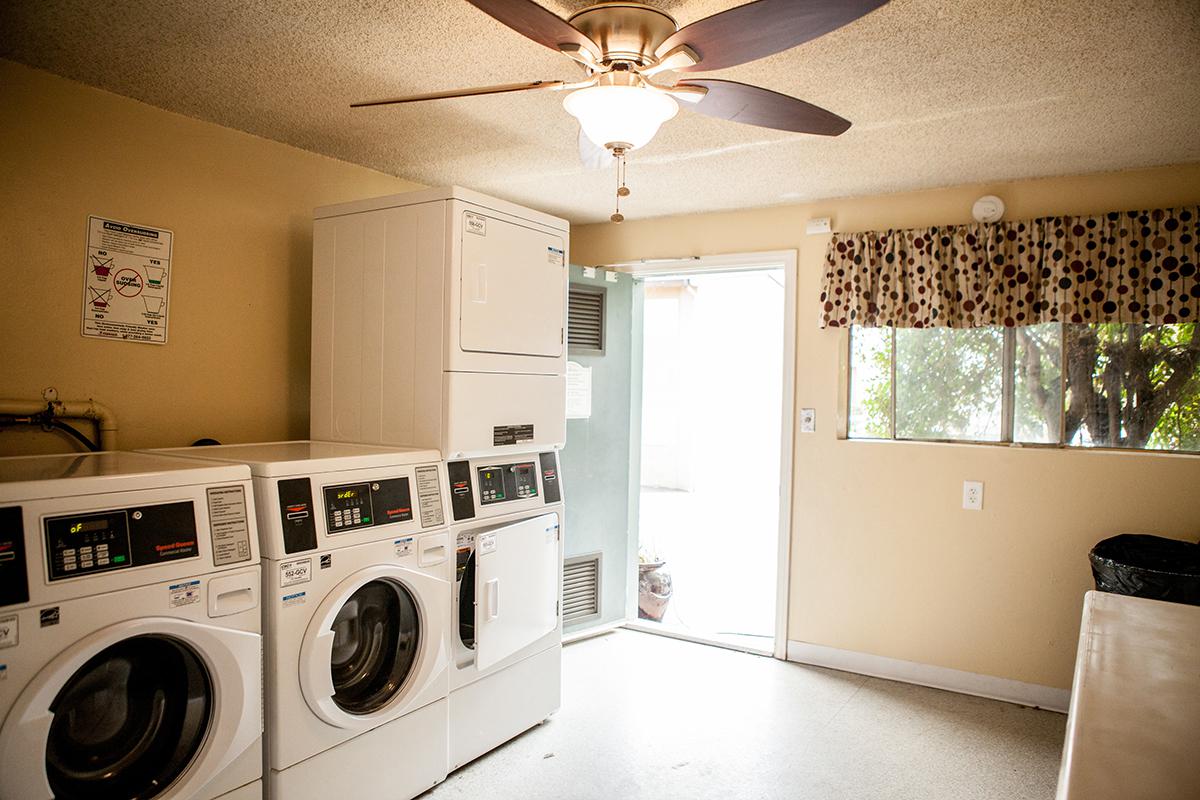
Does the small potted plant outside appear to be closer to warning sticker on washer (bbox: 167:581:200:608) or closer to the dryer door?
the dryer door

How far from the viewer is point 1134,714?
3.13ft

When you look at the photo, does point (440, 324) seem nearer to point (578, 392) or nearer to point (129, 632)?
point (129, 632)

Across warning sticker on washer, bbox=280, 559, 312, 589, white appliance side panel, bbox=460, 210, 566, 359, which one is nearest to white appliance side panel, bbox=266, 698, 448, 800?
warning sticker on washer, bbox=280, 559, 312, 589

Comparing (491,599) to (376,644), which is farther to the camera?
(491,599)

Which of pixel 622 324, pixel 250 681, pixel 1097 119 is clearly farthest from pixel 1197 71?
pixel 250 681

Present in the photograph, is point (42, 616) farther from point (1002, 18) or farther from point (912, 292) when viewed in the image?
point (912, 292)

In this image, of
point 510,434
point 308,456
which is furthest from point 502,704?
point 308,456

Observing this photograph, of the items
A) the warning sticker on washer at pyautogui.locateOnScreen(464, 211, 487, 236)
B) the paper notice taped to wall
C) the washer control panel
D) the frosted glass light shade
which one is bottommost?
the washer control panel

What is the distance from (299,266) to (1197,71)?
10.3 feet

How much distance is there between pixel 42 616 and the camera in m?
1.50

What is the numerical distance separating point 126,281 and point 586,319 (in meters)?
2.19

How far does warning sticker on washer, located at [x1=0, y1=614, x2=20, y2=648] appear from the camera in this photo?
144 centimetres

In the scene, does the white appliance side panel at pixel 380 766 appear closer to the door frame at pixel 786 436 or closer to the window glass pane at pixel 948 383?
the door frame at pixel 786 436

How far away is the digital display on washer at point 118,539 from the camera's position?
1554 millimetres
